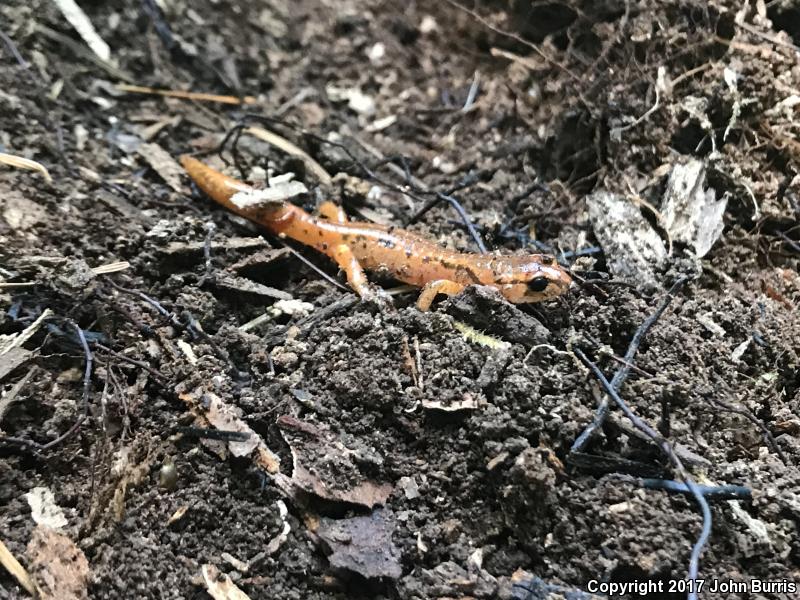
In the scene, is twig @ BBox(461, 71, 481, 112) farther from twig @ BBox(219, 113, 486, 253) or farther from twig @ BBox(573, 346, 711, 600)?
twig @ BBox(573, 346, 711, 600)

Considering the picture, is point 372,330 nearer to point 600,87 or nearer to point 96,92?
point 600,87

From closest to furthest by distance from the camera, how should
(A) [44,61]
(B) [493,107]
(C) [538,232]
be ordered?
(C) [538,232]
(A) [44,61]
(B) [493,107]

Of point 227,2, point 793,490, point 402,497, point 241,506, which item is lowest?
point 241,506

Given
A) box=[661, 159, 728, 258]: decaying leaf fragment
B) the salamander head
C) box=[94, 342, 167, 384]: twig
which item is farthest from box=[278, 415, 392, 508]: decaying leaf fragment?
box=[661, 159, 728, 258]: decaying leaf fragment

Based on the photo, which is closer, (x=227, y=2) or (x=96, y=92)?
(x=96, y=92)

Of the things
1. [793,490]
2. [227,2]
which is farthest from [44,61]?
[793,490]

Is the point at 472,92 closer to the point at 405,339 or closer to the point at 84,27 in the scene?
the point at 405,339
